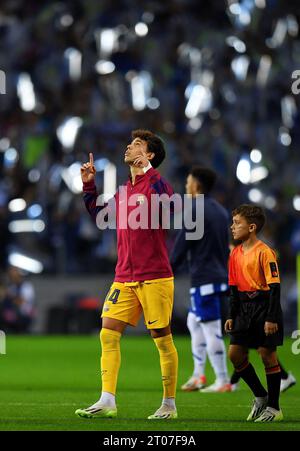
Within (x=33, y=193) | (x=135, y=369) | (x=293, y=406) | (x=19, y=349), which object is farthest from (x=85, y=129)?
(x=293, y=406)

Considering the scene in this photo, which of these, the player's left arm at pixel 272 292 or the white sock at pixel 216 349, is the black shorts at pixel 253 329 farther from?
the white sock at pixel 216 349

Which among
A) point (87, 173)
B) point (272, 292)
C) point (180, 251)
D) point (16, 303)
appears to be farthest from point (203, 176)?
point (16, 303)

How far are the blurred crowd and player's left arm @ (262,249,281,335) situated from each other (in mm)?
15270

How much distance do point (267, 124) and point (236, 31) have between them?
232cm

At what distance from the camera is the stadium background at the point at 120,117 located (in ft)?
80.0

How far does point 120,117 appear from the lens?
85.8ft

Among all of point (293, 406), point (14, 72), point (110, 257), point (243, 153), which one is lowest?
point (293, 406)

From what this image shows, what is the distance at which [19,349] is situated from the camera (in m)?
19.8

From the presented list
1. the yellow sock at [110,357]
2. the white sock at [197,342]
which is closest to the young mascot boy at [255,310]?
the yellow sock at [110,357]

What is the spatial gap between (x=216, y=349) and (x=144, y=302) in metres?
3.55

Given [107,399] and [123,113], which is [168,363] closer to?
[107,399]

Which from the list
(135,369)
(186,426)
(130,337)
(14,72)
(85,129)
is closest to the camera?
(186,426)

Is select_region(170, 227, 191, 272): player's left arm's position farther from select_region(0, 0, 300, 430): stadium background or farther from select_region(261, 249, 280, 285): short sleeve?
A: select_region(0, 0, 300, 430): stadium background

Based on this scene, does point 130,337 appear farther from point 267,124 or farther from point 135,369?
point 135,369
